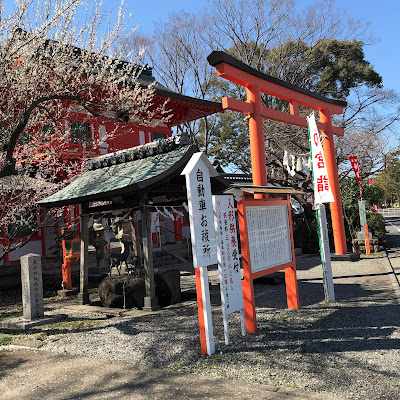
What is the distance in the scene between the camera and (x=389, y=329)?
549 centimetres

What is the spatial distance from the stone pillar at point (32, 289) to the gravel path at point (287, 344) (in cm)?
81

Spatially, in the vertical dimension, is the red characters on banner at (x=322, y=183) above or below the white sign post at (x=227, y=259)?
above

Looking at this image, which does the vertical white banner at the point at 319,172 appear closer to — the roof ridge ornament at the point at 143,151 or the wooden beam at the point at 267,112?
the wooden beam at the point at 267,112

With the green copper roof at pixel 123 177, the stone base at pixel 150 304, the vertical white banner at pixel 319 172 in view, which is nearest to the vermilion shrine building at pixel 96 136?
the green copper roof at pixel 123 177

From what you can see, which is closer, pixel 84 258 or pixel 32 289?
pixel 32 289

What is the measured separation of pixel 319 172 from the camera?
7.82 metres

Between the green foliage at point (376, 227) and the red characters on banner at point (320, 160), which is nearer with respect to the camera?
the red characters on banner at point (320, 160)

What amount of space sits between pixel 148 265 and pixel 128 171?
2089mm

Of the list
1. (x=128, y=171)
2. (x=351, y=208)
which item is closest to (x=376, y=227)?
(x=351, y=208)

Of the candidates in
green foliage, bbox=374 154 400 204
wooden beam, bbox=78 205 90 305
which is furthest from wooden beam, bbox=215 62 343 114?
green foliage, bbox=374 154 400 204

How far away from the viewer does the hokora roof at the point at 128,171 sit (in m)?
7.54

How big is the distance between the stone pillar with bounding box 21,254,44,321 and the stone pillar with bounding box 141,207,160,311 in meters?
2.07

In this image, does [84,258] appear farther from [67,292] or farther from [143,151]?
[143,151]

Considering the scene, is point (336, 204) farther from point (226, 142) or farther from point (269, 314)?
point (226, 142)
